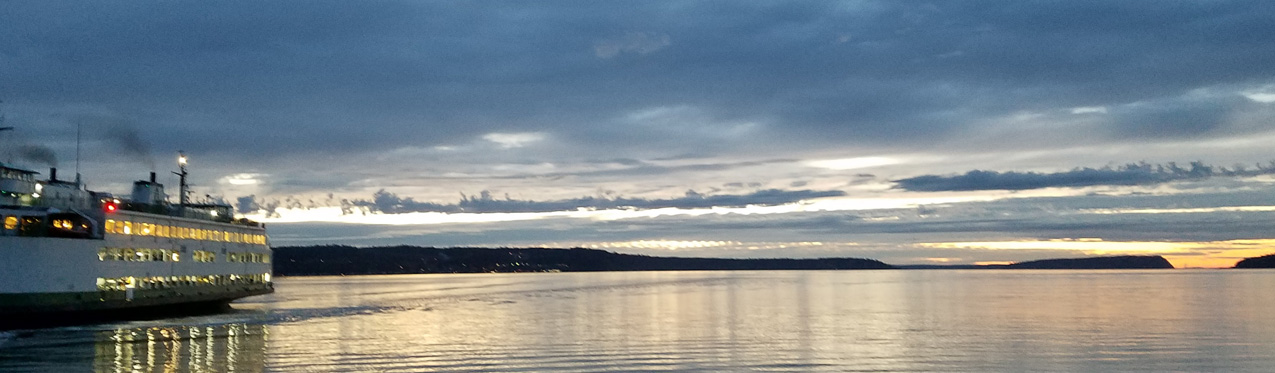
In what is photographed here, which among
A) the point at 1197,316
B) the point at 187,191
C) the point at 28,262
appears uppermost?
the point at 187,191

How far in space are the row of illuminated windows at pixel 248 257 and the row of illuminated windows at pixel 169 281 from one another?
1344 millimetres

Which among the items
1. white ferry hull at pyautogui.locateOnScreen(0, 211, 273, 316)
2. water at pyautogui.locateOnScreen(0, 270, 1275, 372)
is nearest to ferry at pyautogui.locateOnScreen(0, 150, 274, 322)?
white ferry hull at pyautogui.locateOnScreen(0, 211, 273, 316)

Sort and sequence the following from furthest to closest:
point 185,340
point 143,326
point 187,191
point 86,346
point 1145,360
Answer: point 187,191, point 143,326, point 185,340, point 86,346, point 1145,360

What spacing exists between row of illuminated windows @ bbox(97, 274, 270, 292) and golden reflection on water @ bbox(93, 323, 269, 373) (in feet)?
13.9

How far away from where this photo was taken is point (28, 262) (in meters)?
56.0

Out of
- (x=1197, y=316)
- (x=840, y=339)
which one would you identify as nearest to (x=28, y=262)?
(x=840, y=339)

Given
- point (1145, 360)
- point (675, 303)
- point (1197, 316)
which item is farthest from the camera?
point (675, 303)

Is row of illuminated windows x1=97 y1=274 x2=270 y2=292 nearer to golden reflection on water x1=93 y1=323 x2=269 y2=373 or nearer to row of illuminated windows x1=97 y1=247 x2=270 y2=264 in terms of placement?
row of illuminated windows x1=97 y1=247 x2=270 y2=264

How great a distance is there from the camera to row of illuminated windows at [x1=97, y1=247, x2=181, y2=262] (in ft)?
204

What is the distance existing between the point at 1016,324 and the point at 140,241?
199ft

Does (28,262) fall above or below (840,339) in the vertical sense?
above

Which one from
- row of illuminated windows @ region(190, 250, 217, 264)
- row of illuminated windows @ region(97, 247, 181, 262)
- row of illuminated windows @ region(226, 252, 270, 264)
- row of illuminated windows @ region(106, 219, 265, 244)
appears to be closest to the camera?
row of illuminated windows @ region(97, 247, 181, 262)

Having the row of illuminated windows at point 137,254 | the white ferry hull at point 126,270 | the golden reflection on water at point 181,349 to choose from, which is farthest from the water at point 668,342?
the row of illuminated windows at point 137,254

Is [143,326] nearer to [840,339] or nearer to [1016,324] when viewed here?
[840,339]
